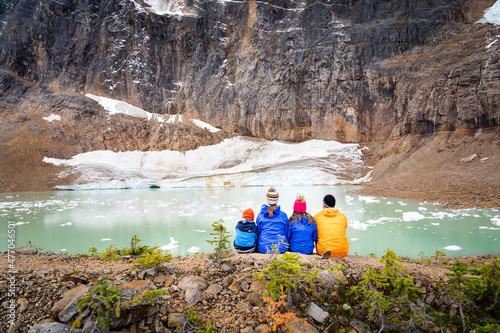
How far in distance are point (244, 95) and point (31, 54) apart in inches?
1635

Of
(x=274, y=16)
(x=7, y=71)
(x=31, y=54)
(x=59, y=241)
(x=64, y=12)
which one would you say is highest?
(x=64, y=12)

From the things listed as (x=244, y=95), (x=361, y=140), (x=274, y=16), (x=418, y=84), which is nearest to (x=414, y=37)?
(x=418, y=84)

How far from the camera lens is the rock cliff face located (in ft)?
105

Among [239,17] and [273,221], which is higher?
[239,17]

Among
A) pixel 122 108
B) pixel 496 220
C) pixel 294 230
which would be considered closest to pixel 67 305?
pixel 294 230

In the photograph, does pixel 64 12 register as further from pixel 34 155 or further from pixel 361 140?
pixel 361 140

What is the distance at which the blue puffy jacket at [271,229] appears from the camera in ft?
13.5

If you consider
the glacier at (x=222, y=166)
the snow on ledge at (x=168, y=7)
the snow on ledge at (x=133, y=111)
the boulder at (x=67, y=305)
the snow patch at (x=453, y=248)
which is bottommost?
the snow patch at (x=453, y=248)

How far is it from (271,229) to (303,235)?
52 cm

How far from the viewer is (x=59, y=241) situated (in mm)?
7480

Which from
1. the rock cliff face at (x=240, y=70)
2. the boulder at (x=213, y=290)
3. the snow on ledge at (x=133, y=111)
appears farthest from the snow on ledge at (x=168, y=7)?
the boulder at (x=213, y=290)

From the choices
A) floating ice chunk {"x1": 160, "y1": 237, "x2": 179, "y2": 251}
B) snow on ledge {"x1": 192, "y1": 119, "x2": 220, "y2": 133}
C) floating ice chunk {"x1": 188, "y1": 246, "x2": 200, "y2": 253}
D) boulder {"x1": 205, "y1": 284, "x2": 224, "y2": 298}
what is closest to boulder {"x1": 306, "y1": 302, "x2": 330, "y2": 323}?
boulder {"x1": 205, "y1": 284, "x2": 224, "y2": 298}

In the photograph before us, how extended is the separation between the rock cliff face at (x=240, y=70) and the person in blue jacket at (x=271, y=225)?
102 ft

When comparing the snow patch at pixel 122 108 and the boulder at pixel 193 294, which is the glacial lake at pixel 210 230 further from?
the snow patch at pixel 122 108
